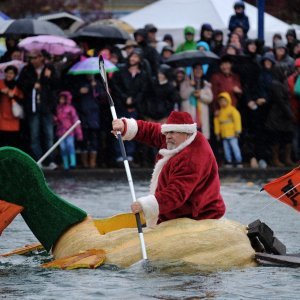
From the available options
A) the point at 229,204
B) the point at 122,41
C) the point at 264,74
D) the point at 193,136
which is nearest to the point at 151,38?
the point at 122,41

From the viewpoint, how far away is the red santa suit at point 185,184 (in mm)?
12711

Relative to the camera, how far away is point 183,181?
12797 millimetres

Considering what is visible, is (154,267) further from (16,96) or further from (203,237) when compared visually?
(16,96)

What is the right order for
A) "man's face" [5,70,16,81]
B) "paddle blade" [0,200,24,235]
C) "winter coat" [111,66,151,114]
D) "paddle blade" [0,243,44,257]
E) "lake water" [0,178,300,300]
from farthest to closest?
"winter coat" [111,66,151,114]
"man's face" [5,70,16,81]
"paddle blade" [0,243,44,257]
"paddle blade" [0,200,24,235]
"lake water" [0,178,300,300]

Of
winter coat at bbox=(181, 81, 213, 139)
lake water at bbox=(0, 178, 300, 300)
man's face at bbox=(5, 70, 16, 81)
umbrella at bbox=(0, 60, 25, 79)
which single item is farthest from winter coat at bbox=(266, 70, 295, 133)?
lake water at bbox=(0, 178, 300, 300)

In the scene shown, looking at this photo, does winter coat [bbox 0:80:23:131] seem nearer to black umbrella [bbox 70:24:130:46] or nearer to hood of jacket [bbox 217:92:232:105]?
black umbrella [bbox 70:24:130:46]

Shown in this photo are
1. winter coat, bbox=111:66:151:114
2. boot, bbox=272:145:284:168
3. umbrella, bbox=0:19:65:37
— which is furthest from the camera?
boot, bbox=272:145:284:168

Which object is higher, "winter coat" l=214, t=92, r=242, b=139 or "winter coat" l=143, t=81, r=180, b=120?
"winter coat" l=143, t=81, r=180, b=120

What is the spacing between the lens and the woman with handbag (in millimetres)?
23031

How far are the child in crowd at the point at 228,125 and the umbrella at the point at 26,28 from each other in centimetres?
306

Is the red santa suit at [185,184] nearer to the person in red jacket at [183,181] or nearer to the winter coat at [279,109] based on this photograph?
the person in red jacket at [183,181]

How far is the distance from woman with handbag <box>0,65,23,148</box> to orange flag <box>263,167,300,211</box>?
9505mm

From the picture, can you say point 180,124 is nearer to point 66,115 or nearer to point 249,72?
point 66,115

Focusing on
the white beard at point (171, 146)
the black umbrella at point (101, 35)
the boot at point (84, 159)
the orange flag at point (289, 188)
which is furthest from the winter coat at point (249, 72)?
the white beard at point (171, 146)
